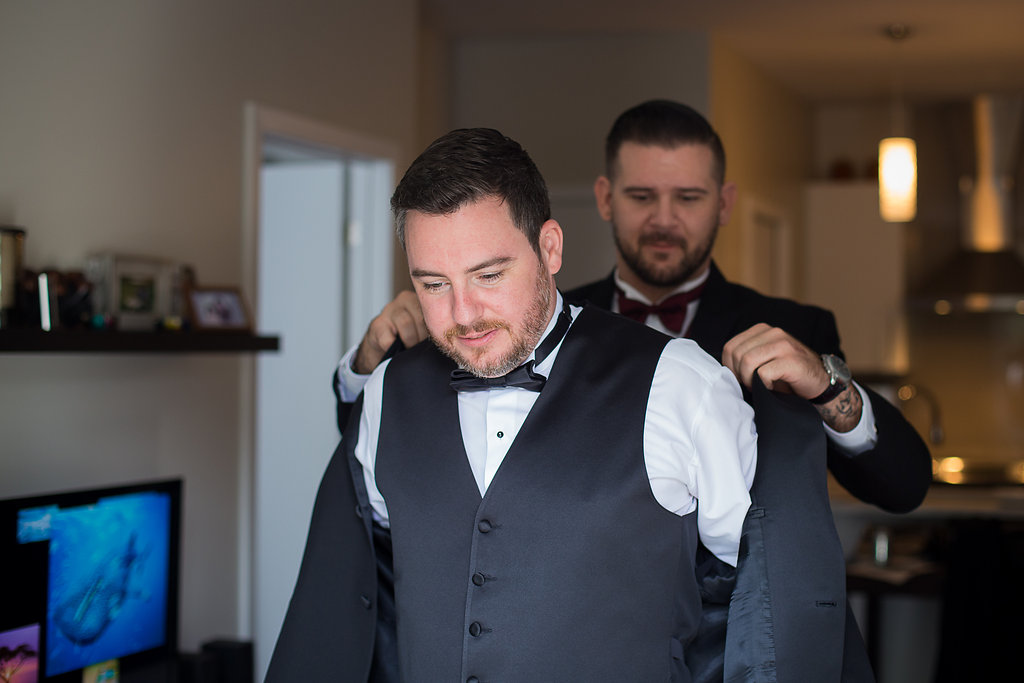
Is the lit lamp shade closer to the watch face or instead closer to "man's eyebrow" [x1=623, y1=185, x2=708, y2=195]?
"man's eyebrow" [x1=623, y1=185, x2=708, y2=195]

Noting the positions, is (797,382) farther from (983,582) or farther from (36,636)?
(983,582)

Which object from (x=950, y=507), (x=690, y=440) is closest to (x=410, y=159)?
(x=950, y=507)

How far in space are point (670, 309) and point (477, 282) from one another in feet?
2.40

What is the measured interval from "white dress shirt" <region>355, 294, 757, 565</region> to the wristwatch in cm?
17

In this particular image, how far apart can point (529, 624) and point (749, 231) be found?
4.76 m

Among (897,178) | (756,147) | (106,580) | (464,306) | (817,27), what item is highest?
(817,27)

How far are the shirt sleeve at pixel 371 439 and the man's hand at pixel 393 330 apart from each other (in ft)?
0.47

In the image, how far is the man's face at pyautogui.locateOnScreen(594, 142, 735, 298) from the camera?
2.11 meters

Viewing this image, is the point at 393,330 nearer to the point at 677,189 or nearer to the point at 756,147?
the point at 677,189

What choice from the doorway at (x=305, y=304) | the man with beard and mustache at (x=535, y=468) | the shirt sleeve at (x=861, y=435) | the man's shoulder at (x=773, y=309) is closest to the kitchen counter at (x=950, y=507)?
the doorway at (x=305, y=304)

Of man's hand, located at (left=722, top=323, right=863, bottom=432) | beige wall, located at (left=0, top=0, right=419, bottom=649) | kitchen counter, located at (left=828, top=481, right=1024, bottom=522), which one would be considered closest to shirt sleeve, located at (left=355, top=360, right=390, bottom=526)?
man's hand, located at (left=722, top=323, right=863, bottom=432)

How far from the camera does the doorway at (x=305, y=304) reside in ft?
14.4

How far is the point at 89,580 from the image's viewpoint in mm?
2582

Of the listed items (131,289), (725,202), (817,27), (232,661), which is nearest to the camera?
(725,202)
